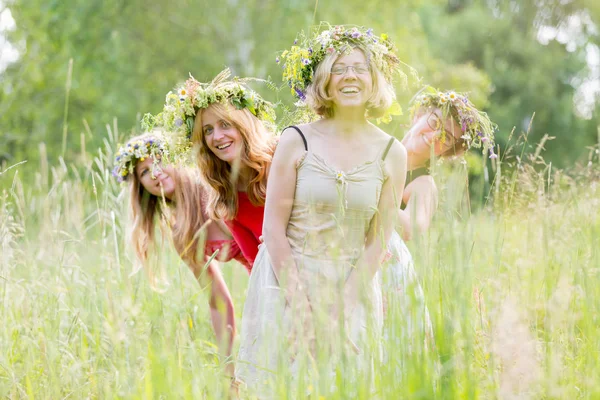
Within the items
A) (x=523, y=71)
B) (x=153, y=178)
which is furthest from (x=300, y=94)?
(x=523, y=71)

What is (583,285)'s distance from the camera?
7.45ft

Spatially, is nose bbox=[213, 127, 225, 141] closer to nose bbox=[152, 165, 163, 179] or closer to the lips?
the lips

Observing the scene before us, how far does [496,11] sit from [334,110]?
81.1ft

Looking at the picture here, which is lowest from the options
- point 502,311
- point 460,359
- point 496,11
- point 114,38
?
point 460,359

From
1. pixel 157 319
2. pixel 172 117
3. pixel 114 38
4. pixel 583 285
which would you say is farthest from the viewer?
pixel 114 38

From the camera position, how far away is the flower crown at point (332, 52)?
120 inches

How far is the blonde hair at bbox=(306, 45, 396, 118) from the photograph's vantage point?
298 cm

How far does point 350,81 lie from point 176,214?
1466 millimetres

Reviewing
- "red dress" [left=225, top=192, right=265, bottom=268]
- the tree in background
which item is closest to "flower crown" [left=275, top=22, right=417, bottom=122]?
"red dress" [left=225, top=192, right=265, bottom=268]

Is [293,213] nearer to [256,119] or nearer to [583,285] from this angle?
[256,119]

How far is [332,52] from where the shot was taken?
3.02m

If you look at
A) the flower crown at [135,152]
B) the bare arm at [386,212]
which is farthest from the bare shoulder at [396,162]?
the flower crown at [135,152]

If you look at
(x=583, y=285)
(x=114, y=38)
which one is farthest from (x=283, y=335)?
(x=114, y=38)

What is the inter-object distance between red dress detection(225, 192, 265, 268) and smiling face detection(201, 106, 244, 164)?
0.26m
